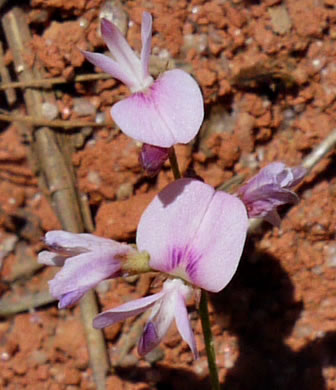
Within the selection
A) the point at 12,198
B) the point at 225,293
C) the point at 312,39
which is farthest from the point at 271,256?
the point at 12,198

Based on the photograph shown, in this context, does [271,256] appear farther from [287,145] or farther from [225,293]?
[287,145]

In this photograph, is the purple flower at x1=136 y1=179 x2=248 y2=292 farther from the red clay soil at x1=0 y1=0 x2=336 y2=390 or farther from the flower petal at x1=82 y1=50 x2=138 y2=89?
the red clay soil at x1=0 y1=0 x2=336 y2=390

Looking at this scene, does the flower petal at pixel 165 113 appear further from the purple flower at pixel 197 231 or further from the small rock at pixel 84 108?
the small rock at pixel 84 108

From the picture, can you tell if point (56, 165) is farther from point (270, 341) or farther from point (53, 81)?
point (270, 341)

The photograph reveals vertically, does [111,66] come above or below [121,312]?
above

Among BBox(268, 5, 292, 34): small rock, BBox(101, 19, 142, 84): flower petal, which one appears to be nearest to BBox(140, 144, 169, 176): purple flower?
BBox(101, 19, 142, 84): flower petal

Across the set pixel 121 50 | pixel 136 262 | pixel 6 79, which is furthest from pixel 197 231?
pixel 6 79

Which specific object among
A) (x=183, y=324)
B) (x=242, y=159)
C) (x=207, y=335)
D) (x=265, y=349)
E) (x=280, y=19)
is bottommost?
(x=265, y=349)
